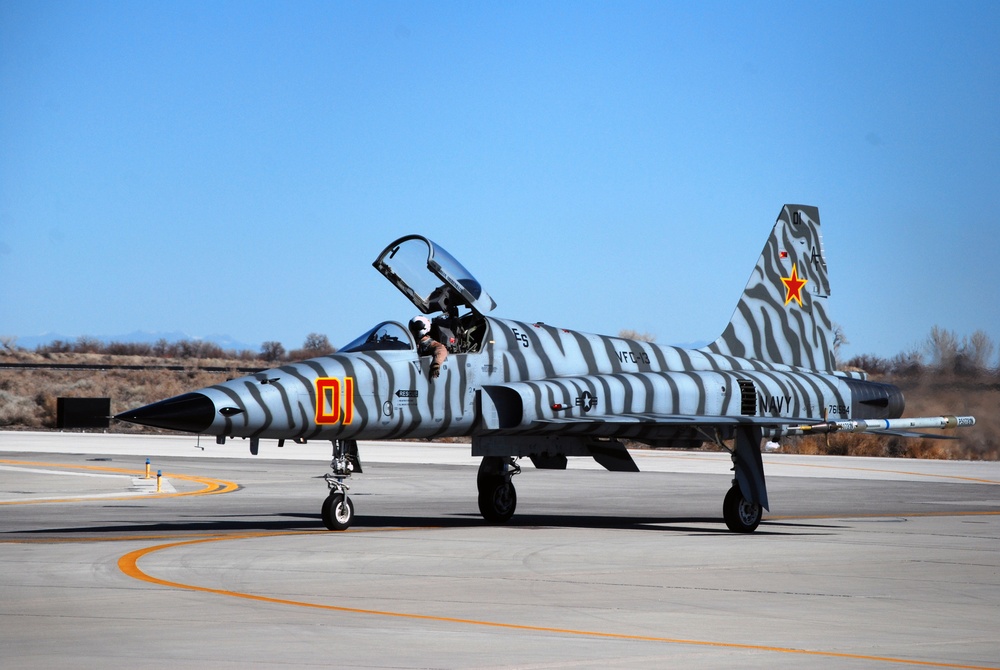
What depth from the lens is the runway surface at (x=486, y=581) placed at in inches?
342

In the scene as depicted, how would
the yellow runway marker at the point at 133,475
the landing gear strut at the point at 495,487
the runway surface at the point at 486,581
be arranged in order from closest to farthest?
the runway surface at the point at 486,581 → the landing gear strut at the point at 495,487 → the yellow runway marker at the point at 133,475

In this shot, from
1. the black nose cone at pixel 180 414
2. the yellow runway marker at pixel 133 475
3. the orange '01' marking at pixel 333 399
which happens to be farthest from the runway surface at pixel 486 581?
the orange '01' marking at pixel 333 399

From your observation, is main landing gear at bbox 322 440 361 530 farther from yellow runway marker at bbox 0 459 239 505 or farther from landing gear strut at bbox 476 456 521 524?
yellow runway marker at bbox 0 459 239 505

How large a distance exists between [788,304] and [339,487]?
9.32 m

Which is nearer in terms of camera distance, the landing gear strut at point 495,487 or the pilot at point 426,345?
the pilot at point 426,345

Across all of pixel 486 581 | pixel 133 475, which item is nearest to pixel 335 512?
pixel 486 581

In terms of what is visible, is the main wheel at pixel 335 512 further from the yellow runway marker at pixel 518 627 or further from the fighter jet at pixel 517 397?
the yellow runway marker at pixel 518 627

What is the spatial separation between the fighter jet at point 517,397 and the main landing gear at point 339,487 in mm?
18

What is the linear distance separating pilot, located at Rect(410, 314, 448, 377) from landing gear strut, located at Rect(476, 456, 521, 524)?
224 centimetres

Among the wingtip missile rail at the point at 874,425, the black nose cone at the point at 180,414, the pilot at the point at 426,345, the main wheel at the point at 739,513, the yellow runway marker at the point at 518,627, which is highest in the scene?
the pilot at the point at 426,345

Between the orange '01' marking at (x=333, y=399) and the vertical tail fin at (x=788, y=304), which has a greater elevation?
the vertical tail fin at (x=788, y=304)

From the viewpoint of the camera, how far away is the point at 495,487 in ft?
64.3

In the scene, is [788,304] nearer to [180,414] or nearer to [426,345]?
[426,345]

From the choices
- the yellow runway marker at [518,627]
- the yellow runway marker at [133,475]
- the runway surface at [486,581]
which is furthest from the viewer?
the yellow runway marker at [133,475]
